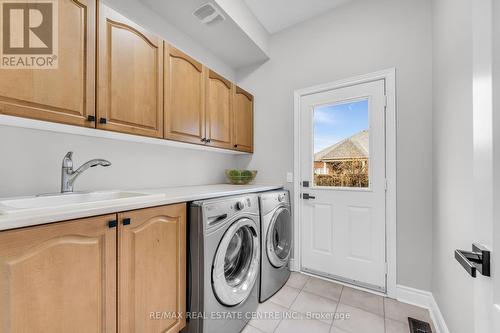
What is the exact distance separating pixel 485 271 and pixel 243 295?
4.74 ft

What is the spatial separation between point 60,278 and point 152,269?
0.42 m

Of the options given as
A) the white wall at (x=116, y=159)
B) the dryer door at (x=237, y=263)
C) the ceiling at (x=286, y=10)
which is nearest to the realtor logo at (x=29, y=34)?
the white wall at (x=116, y=159)

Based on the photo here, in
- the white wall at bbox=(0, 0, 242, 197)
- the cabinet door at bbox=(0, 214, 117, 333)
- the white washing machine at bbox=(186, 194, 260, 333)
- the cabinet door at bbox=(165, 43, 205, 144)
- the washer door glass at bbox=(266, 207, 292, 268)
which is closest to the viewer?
the cabinet door at bbox=(0, 214, 117, 333)

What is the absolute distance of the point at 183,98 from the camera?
6.09 feet

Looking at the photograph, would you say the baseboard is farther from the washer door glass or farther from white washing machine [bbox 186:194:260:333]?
white washing machine [bbox 186:194:260:333]

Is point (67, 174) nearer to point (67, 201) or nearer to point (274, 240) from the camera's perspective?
point (67, 201)

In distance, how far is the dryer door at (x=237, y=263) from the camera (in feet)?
4.71

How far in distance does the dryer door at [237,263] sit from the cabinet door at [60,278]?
23.9 inches

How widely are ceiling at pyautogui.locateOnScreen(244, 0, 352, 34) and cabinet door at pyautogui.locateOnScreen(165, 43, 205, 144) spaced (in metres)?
1.02

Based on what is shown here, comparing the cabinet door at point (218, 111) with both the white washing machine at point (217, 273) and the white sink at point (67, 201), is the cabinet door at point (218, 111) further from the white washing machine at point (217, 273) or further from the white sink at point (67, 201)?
the white sink at point (67, 201)

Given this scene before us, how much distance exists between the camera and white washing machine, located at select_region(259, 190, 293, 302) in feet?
6.27

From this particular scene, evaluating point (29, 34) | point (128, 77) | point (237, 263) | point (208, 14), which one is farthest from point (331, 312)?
point (208, 14)

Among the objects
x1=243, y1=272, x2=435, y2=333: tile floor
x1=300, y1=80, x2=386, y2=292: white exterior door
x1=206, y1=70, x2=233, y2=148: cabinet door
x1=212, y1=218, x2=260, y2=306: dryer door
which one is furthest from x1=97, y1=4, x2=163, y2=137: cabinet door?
x1=243, y1=272, x2=435, y2=333: tile floor

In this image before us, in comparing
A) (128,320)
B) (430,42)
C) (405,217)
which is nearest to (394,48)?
(430,42)
